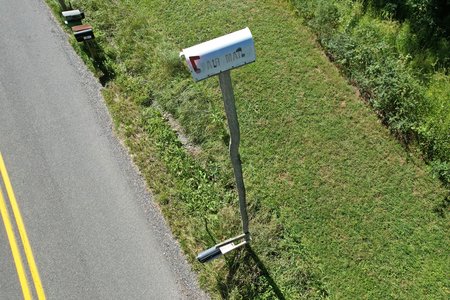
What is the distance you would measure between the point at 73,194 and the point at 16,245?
1.21m

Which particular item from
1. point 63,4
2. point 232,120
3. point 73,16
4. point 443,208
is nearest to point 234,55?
point 232,120

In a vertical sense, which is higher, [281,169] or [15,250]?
[281,169]

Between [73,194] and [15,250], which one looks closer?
[15,250]

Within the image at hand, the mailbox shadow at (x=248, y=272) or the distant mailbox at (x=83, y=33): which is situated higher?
the distant mailbox at (x=83, y=33)

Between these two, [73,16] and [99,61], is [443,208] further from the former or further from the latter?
[73,16]

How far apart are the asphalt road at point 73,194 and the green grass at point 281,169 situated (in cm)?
37

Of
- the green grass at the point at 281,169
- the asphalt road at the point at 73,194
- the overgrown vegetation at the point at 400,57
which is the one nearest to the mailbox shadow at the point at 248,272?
the green grass at the point at 281,169

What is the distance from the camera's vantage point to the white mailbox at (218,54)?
13.9 ft

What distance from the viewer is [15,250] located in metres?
6.91

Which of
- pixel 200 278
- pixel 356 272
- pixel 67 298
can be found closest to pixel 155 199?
pixel 200 278

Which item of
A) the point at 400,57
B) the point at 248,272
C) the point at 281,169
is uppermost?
the point at 400,57

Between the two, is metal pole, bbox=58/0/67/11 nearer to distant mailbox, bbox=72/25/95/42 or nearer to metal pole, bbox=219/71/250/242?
distant mailbox, bbox=72/25/95/42

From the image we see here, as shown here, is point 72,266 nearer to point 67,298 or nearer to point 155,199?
point 67,298

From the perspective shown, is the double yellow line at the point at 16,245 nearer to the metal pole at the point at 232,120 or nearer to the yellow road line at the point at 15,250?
the yellow road line at the point at 15,250
